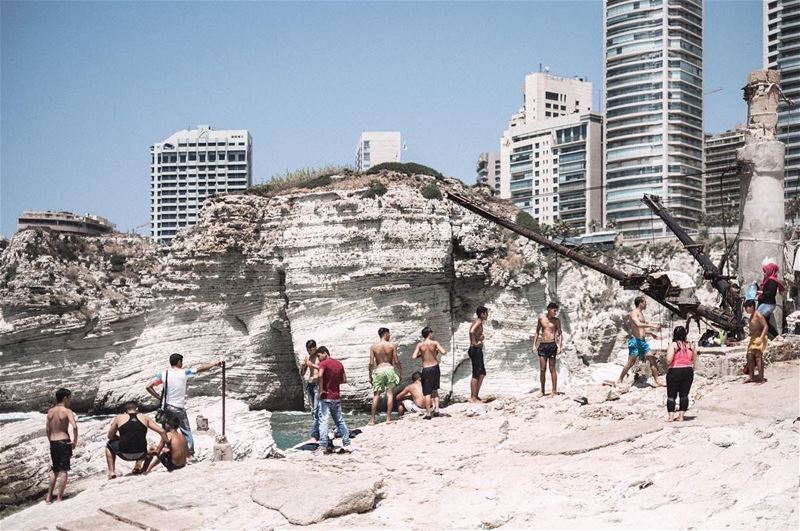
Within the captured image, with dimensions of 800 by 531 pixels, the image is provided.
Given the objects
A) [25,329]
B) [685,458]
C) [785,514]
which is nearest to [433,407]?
[685,458]

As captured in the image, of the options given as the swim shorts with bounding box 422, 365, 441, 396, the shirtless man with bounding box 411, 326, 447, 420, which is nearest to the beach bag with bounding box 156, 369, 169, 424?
the shirtless man with bounding box 411, 326, 447, 420

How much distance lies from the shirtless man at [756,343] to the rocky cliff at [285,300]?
2230 cm

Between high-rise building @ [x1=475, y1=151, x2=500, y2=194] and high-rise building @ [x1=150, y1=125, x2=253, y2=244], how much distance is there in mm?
35420

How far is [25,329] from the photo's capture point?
3919 cm

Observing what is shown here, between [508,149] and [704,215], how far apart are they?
122ft

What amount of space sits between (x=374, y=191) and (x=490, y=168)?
96519mm

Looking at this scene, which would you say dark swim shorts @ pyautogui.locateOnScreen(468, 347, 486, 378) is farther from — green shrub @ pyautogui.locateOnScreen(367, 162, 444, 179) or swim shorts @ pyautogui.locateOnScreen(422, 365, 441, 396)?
green shrub @ pyautogui.locateOnScreen(367, 162, 444, 179)

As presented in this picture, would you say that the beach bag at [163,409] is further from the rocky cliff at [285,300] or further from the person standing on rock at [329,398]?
the rocky cliff at [285,300]

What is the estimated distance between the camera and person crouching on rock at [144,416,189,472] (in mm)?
12070

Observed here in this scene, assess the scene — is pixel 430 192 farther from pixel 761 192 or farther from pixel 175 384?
pixel 175 384

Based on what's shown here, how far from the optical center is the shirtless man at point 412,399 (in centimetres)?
1600

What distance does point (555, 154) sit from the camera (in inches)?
3915

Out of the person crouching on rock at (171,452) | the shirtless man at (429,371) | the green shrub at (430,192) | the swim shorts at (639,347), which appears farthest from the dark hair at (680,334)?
the green shrub at (430,192)

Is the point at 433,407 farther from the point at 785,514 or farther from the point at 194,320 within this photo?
the point at 194,320
